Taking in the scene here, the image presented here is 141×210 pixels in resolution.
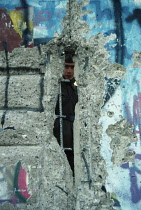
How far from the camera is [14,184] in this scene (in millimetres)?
3342

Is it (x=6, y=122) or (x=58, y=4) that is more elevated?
(x=58, y=4)

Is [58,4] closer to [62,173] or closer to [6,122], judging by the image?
[6,122]

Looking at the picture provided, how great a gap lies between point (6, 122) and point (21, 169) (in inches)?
20.2

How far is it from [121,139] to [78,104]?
566 mm

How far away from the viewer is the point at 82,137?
339cm

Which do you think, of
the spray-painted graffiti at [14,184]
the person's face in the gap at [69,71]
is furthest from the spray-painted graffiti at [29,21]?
the spray-painted graffiti at [14,184]

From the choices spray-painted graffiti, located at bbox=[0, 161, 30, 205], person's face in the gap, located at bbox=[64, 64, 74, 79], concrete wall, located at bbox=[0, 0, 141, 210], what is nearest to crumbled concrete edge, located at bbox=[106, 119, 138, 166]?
concrete wall, located at bbox=[0, 0, 141, 210]

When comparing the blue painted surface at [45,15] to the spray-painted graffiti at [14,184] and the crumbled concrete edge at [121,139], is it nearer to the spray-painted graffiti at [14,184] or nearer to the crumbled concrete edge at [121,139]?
the crumbled concrete edge at [121,139]

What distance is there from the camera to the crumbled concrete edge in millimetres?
3301

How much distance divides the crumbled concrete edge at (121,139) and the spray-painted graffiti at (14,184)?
3.02 feet

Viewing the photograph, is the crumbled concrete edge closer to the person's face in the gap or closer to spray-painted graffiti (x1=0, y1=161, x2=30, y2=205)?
the person's face in the gap

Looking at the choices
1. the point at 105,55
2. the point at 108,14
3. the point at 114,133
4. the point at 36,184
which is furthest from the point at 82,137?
the point at 108,14

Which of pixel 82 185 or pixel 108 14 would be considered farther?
pixel 108 14

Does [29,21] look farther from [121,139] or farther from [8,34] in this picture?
[121,139]
